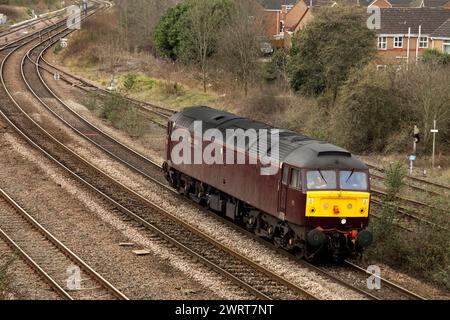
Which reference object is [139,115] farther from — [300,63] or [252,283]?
[252,283]

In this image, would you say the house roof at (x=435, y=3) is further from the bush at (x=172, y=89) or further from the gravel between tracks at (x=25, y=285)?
the gravel between tracks at (x=25, y=285)

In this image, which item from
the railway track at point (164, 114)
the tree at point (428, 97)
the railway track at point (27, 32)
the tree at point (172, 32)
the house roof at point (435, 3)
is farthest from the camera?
the house roof at point (435, 3)

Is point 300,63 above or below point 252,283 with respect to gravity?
above

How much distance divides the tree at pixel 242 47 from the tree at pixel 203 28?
200 centimetres

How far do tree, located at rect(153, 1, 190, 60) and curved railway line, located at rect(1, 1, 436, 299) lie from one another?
27.7 ft

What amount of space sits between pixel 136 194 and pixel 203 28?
2666cm

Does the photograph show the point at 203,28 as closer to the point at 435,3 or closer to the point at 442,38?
the point at 442,38

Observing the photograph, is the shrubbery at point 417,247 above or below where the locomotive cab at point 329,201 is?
below

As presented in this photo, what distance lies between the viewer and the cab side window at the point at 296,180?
17.9 meters

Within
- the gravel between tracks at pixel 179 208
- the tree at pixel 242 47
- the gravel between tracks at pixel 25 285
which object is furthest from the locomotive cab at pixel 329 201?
the tree at pixel 242 47

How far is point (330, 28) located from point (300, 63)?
2504 millimetres
